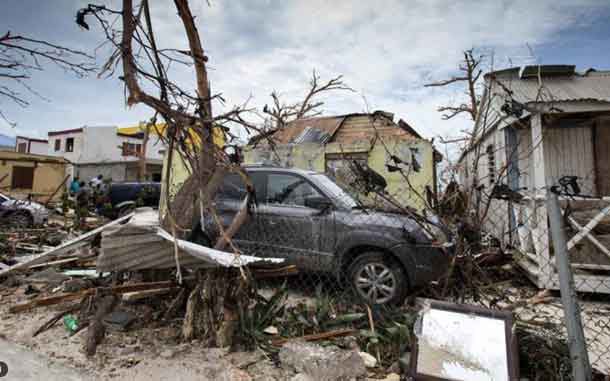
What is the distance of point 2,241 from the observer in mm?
6234

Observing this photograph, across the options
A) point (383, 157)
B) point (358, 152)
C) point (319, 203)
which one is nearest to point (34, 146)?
point (358, 152)

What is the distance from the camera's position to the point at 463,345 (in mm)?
1989

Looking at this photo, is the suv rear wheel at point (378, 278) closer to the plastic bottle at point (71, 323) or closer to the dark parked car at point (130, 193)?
the plastic bottle at point (71, 323)

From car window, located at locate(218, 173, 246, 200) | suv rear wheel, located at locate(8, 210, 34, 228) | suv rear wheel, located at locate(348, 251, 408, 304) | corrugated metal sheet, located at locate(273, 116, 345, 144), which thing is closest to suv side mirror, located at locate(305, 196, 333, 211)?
suv rear wheel, located at locate(348, 251, 408, 304)

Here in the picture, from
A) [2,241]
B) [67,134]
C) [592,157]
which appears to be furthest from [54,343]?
[67,134]

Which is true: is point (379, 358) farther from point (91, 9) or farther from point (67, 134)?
point (67, 134)

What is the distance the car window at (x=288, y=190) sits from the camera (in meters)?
4.71

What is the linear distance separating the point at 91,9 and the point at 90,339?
264cm

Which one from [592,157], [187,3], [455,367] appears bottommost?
[455,367]

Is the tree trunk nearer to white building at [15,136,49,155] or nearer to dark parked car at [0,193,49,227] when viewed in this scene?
dark parked car at [0,193,49,227]

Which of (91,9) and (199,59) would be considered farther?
(199,59)

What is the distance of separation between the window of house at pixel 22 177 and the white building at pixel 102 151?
10.2 metres

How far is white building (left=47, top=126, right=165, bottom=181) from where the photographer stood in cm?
2820

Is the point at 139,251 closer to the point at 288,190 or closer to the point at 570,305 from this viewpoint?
the point at 288,190
